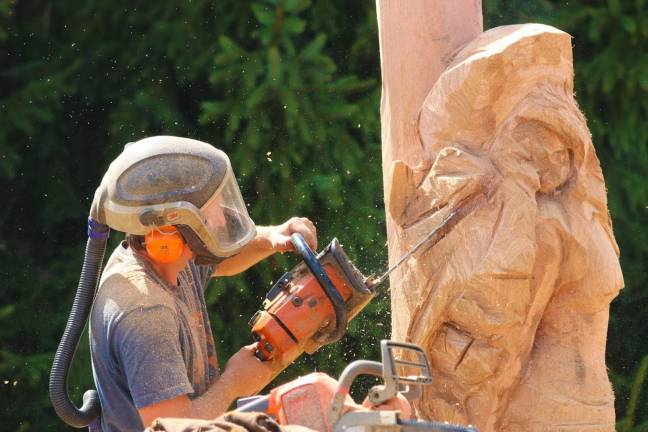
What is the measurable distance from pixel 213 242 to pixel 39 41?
380 centimetres

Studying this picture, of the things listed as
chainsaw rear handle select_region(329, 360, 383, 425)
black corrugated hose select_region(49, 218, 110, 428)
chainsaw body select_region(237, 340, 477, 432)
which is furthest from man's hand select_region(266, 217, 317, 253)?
chainsaw rear handle select_region(329, 360, 383, 425)

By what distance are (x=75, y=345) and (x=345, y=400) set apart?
125 cm

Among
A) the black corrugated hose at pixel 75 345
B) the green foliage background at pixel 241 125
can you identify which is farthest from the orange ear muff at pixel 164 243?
the green foliage background at pixel 241 125

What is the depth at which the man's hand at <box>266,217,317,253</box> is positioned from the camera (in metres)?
4.00

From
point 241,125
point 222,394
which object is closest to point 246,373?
point 222,394

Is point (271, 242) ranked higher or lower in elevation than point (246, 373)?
higher

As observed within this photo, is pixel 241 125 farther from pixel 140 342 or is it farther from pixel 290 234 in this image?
pixel 140 342

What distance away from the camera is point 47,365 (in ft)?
20.7

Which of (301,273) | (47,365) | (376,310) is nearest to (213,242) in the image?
(301,273)

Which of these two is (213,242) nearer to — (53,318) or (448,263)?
(448,263)

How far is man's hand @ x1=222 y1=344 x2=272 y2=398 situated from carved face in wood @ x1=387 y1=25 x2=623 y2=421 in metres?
0.48

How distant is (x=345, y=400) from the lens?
289 centimetres

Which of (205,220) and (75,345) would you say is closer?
(205,220)

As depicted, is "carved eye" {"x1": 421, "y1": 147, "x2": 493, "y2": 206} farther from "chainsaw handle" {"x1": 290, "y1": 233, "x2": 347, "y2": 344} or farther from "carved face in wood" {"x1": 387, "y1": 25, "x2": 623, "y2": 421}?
"chainsaw handle" {"x1": 290, "y1": 233, "x2": 347, "y2": 344}
